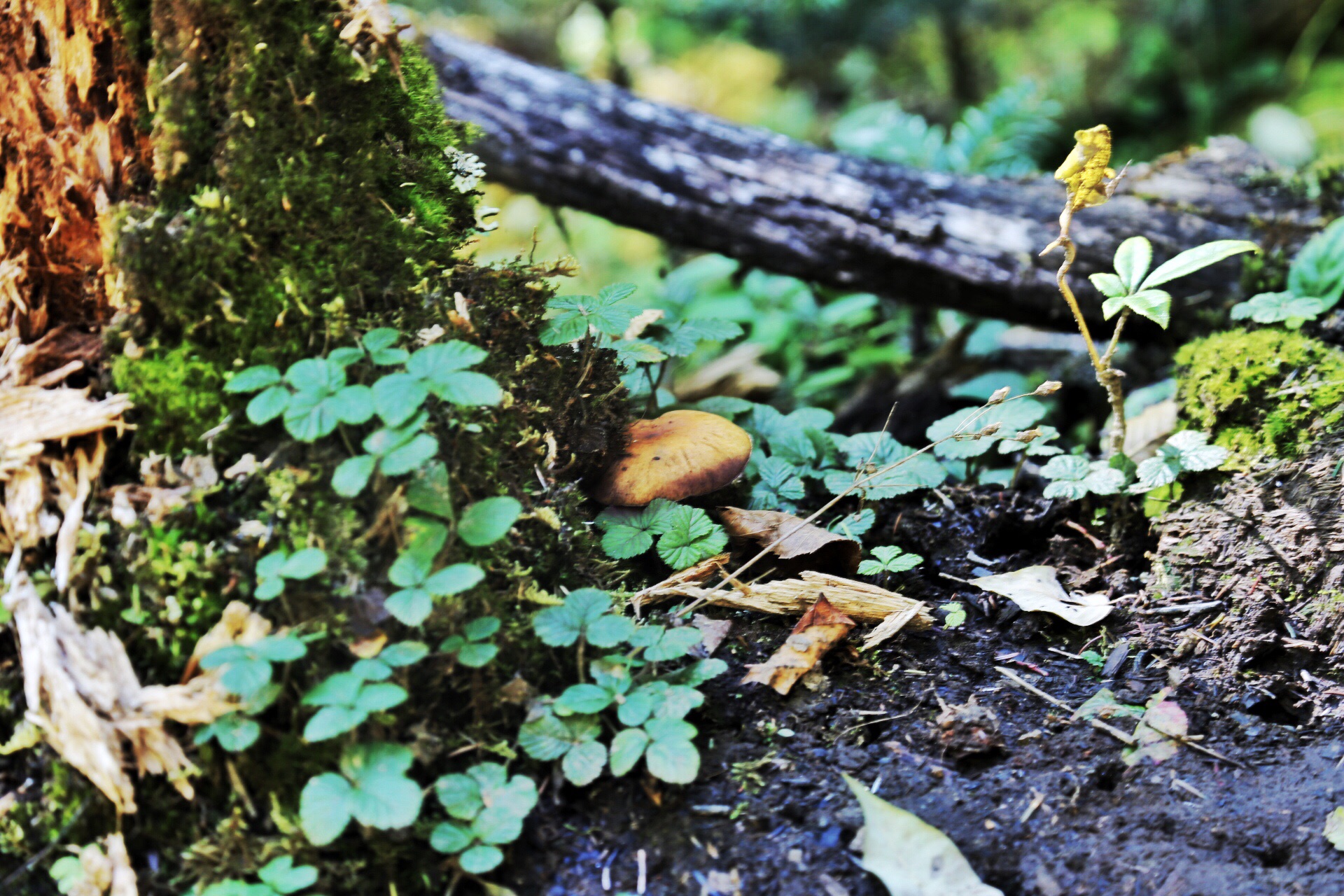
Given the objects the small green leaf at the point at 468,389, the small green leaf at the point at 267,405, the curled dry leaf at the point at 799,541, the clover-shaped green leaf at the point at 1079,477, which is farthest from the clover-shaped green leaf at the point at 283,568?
the clover-shaped green leaf at the point at 1079,477

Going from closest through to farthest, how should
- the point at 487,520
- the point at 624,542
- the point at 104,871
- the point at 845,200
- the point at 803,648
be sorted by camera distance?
the point at 104,871, the point at 487,520, the point at 803,648, the point at 624,542, the point at 845,200

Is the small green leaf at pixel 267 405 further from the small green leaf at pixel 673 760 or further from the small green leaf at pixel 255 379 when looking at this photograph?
the small green leaf at pixel 673 760

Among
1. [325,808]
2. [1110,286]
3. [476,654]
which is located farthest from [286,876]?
[1110,286]

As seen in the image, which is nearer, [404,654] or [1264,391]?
[404,654]

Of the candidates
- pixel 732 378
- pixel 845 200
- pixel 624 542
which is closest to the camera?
pixel 624 542

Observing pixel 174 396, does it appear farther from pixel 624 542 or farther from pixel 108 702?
pixel 624 542

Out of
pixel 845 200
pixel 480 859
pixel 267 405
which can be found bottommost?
pixel 480 859

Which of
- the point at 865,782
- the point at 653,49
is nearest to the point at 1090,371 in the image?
the point at 865,782

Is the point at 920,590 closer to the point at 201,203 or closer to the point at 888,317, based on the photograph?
the point at 201,203
